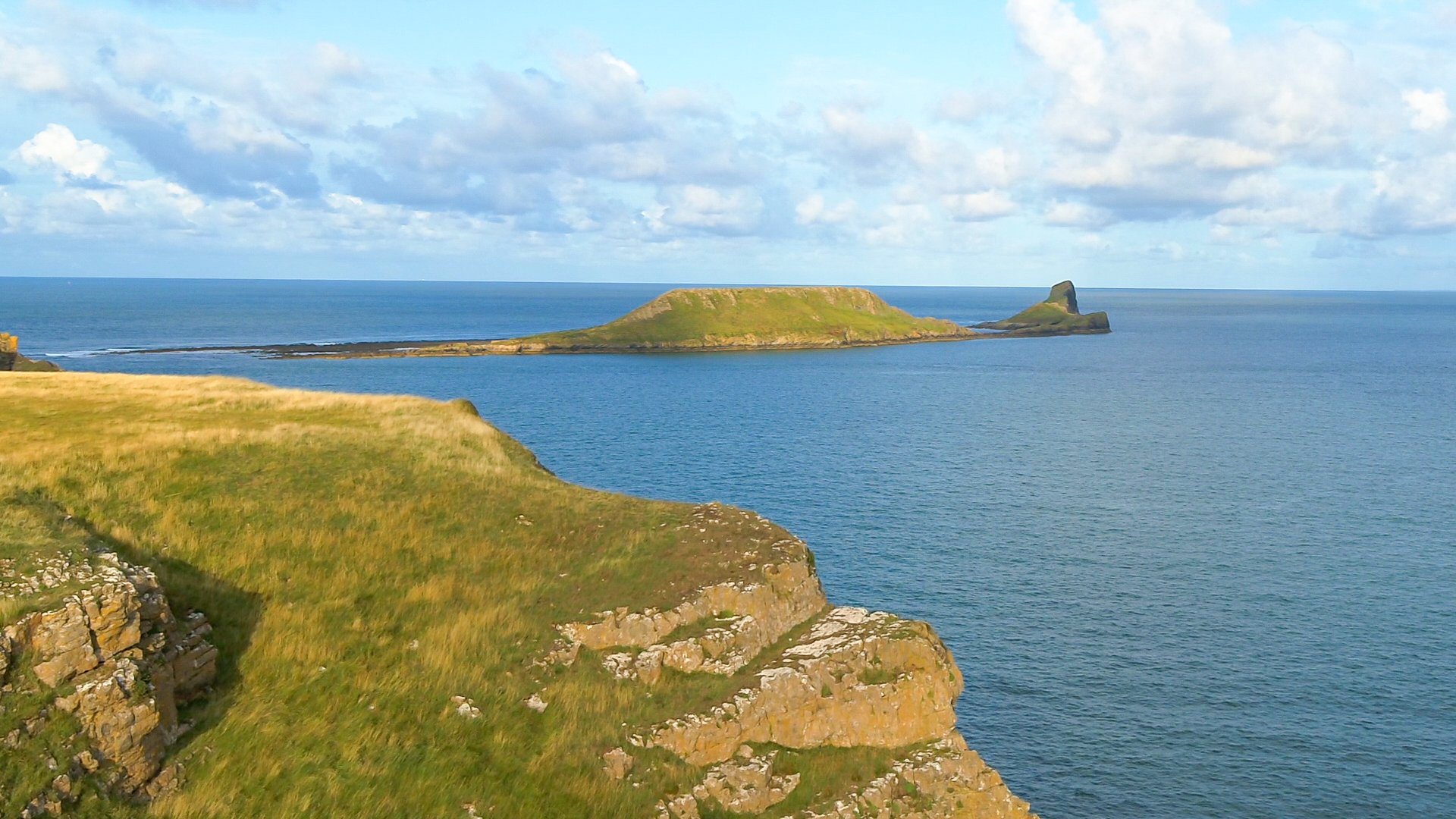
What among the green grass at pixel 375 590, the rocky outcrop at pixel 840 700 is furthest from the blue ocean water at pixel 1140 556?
the green grass at pixel 375 590

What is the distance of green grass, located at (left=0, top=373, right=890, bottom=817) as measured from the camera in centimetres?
2003

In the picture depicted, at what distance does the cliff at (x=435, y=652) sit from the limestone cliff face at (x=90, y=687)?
0.05m

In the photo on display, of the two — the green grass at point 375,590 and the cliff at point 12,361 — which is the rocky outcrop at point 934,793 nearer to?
the green grass at point 375,590

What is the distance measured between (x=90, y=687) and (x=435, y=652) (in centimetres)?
720

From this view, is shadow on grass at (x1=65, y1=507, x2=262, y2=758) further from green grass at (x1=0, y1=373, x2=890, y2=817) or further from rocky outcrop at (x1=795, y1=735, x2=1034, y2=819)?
rocky outcrop at (x1=795, y1=735, x2=1034, y2=819)

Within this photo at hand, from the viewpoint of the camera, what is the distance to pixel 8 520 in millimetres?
21375

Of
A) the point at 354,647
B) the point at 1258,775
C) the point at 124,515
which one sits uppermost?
the point at 124,515

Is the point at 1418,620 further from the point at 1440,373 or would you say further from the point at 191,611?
the point at 1440,373

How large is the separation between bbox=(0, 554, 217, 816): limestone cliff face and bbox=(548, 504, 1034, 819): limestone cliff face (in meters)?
8.58

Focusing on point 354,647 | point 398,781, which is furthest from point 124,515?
point 398,781

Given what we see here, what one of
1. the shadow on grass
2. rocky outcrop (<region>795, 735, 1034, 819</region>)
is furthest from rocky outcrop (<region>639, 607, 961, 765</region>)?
the shadow on grass

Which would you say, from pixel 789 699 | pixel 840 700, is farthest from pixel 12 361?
pixel 840 700

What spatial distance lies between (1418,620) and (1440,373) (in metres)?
150

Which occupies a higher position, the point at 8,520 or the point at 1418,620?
the point at 8,520
